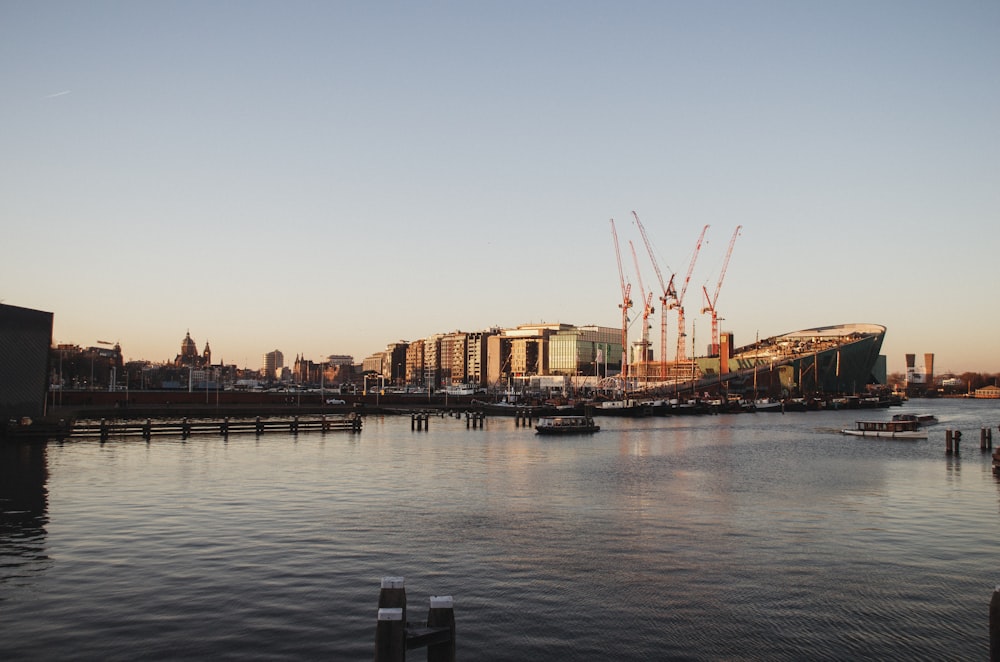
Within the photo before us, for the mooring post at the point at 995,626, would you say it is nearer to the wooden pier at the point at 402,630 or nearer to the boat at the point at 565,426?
the wooden pier at the point at 402,630

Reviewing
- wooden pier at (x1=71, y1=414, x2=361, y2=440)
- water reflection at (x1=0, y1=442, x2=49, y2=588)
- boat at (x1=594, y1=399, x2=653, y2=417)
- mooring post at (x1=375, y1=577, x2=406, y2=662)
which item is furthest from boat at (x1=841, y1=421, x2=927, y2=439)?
mooring post at (x1=375, y1=577, x2=406, y2=662)

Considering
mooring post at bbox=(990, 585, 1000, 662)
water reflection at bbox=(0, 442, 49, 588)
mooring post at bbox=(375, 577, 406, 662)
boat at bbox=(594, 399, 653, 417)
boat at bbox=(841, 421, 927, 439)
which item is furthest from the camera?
boat at bbox=(594, 399, 653, 417)

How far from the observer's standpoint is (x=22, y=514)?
34.1 m

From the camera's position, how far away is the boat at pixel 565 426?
337 feet

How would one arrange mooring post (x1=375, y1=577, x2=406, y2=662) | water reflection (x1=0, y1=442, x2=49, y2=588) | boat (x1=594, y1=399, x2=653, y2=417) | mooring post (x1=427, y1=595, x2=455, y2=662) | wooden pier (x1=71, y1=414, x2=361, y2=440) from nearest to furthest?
mooring post (x1=375, y1=577, x2=406, y2=662) < mooring post (x1=427, y1=595, x2=455, y2=662) < water reflection (x1=0, y1=442, x2=49, y2=588) < wooden pier (x1=71, y1=414, x2=361, y2=440) < boat (x1=594, y1=399, x2=653, y2=417)

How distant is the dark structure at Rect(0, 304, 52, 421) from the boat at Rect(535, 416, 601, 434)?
57212mm

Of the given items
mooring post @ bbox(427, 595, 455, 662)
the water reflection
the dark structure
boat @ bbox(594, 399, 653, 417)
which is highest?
the dark structure

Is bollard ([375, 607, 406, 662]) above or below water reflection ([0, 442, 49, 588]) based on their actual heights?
above

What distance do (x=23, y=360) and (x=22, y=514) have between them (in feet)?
128

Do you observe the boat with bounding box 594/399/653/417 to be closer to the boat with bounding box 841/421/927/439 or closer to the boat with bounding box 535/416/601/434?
the boat with bounding box 535/416/601/434

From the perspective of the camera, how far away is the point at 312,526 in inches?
1283

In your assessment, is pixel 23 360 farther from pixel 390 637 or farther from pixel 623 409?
pixel 623 409

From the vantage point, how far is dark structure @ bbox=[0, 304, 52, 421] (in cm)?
6531

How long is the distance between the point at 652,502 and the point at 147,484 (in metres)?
29.0
